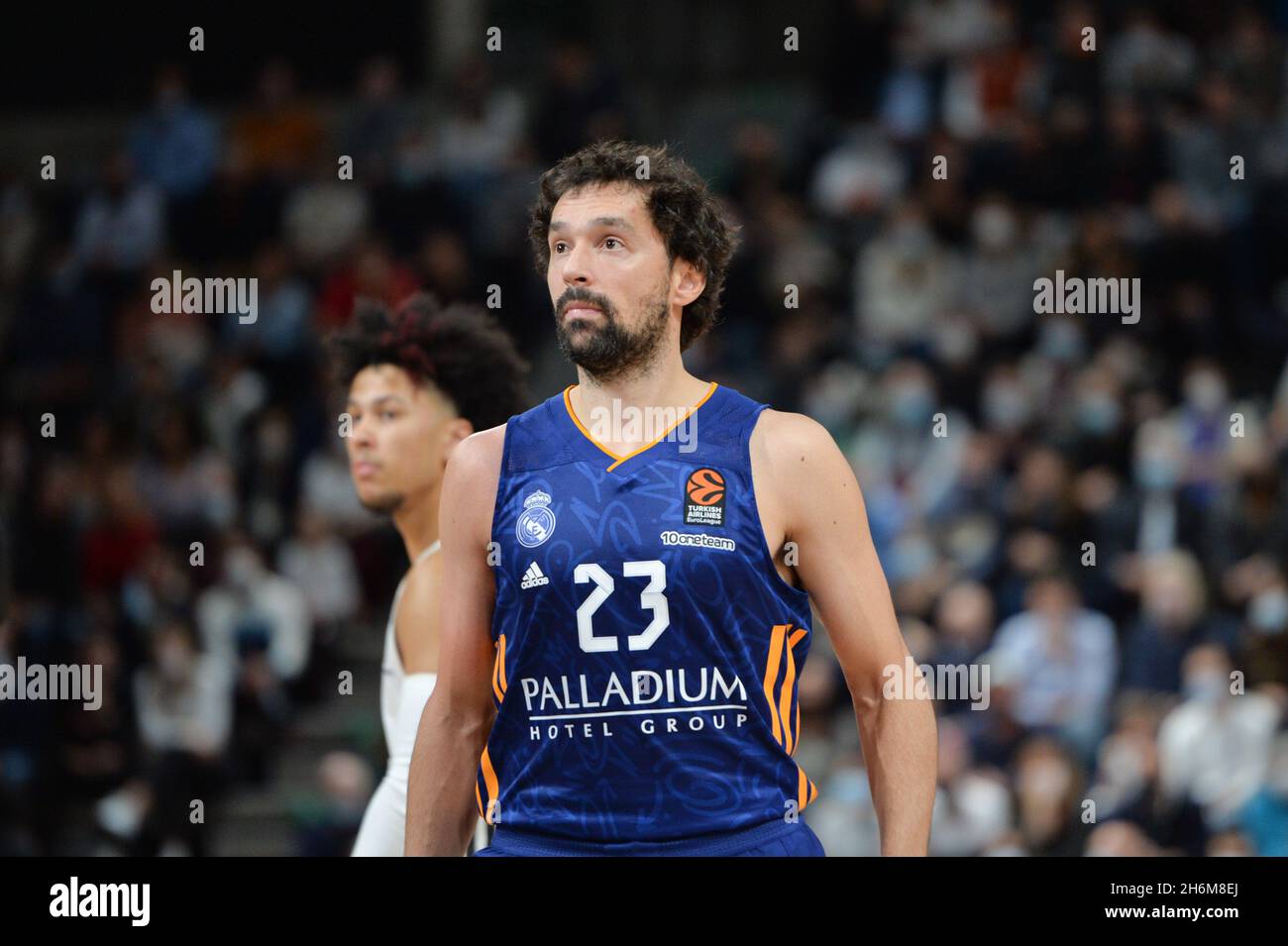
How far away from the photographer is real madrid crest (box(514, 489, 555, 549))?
4.18 metres

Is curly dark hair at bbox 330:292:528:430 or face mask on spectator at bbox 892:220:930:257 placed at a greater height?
face mask on spectator at bbox 892:220:930:257

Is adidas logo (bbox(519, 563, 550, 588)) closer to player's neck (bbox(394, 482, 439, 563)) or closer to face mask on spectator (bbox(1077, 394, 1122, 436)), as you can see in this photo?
player's neck (bbox(394, 482, 439, 563))

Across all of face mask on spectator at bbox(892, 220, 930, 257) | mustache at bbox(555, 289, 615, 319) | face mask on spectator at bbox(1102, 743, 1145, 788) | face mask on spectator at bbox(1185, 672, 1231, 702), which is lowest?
face mask on spectator at bbox(1102, 743, 1145, 788)

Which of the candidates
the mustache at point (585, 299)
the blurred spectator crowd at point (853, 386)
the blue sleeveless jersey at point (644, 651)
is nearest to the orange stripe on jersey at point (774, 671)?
the blue sleeveless jersey at point (644, 651)

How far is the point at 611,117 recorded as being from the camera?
47.5ft

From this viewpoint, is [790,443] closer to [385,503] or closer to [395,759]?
[385,503]

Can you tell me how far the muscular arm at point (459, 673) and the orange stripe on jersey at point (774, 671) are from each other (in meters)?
0.67

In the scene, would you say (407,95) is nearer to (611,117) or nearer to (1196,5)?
(611,117)

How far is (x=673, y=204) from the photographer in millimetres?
4465

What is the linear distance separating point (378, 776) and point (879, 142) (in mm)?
6166

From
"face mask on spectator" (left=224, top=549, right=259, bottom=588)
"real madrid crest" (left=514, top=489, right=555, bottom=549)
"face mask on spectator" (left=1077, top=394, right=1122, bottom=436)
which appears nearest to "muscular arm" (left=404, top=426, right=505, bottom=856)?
"real madrid crest" (left=514, top=489, right=555, bottom=549)

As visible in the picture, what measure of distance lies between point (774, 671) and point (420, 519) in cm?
204

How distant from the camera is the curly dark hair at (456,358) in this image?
6078 mm
